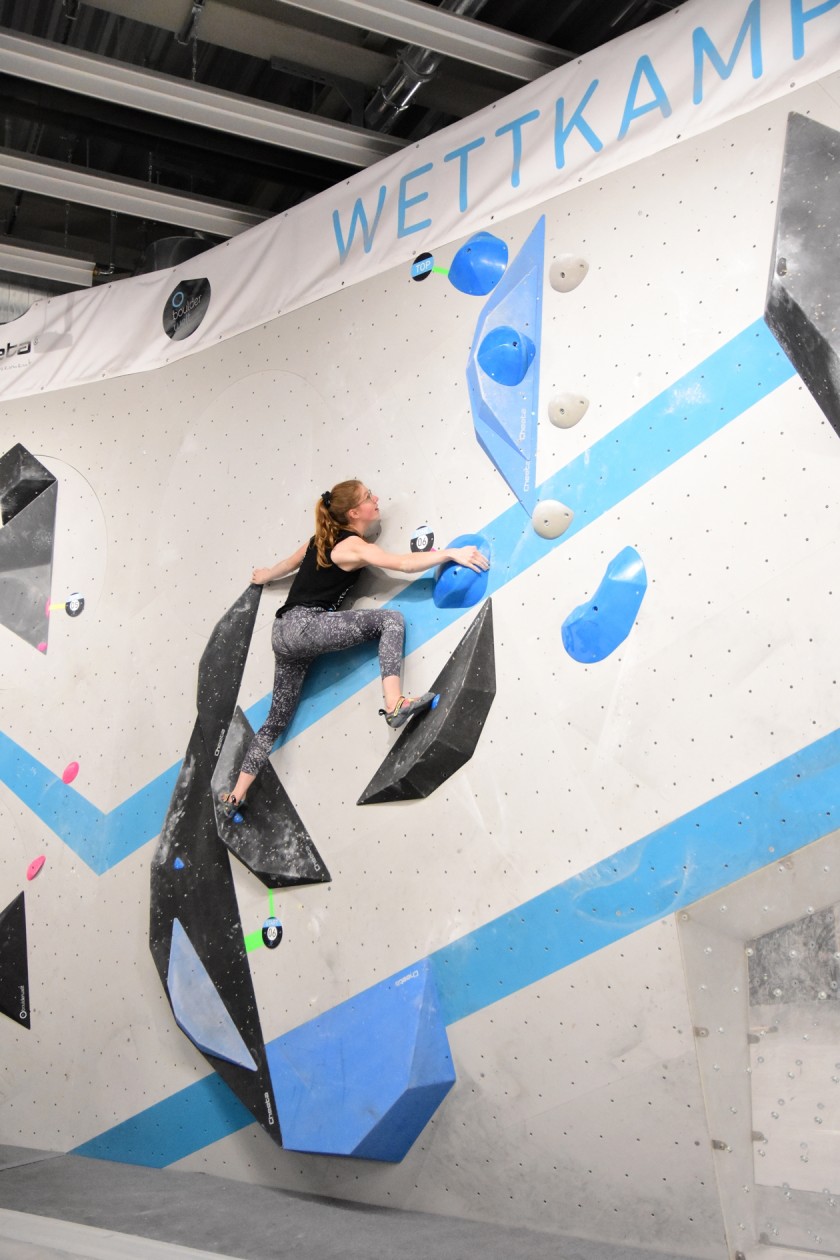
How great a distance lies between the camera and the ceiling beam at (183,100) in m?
3.31

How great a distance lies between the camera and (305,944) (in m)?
3.33

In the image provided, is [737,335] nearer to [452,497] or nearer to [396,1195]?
[452,497]

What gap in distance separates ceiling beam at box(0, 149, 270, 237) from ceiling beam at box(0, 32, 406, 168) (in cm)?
37

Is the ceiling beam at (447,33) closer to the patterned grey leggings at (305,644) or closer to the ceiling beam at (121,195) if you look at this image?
the ceiling beam at (121,195)

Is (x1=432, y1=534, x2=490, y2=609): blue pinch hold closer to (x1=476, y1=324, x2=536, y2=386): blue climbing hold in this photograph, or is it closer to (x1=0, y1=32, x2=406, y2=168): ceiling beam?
(x1=476, y1=324, x2=536, y2=386): blue climbing hold

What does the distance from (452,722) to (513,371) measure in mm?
989

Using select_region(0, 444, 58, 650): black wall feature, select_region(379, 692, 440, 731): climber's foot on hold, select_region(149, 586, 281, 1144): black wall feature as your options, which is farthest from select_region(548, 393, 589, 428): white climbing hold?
select_region(0, 444, 58, 650): black wall feature

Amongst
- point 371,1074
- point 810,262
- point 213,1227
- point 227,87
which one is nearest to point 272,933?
point 371,1074

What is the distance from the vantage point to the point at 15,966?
4082 millimetres

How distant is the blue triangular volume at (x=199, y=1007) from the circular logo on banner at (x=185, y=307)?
2123 millimetres

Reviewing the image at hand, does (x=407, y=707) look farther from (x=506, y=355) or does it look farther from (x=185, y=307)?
(x=185, y=307)

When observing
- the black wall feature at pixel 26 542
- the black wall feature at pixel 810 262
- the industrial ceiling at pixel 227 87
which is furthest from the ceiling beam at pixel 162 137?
the black wall feature at pixel 810 262

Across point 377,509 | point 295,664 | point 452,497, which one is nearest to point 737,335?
point 452,497

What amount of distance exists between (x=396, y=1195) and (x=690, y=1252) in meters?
0.88
